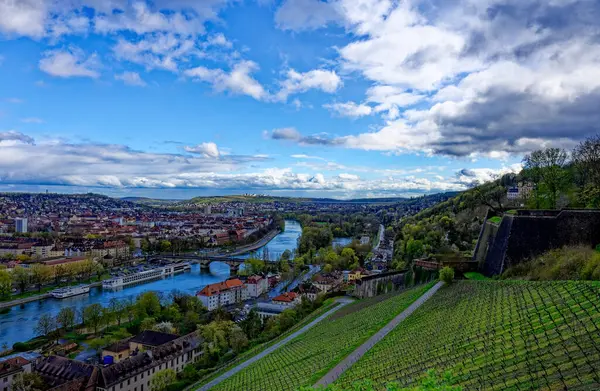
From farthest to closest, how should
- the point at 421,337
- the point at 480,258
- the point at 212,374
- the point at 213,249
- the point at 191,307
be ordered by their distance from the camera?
the point at 213,249 < the point at 191,307 < the point at 480,258 < the point at 212,374 < the point at 421,337

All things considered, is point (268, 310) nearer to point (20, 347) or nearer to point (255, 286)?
point (255, 286)

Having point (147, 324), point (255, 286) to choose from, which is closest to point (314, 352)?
point (147, 324)

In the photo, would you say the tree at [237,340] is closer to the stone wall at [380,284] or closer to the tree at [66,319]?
the stone wall at [380,284]

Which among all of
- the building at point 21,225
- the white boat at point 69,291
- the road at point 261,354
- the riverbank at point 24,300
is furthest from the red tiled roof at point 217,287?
the building at point 21,225

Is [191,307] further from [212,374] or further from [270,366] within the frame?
[270,366]

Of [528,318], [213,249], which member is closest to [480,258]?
[528,318]
